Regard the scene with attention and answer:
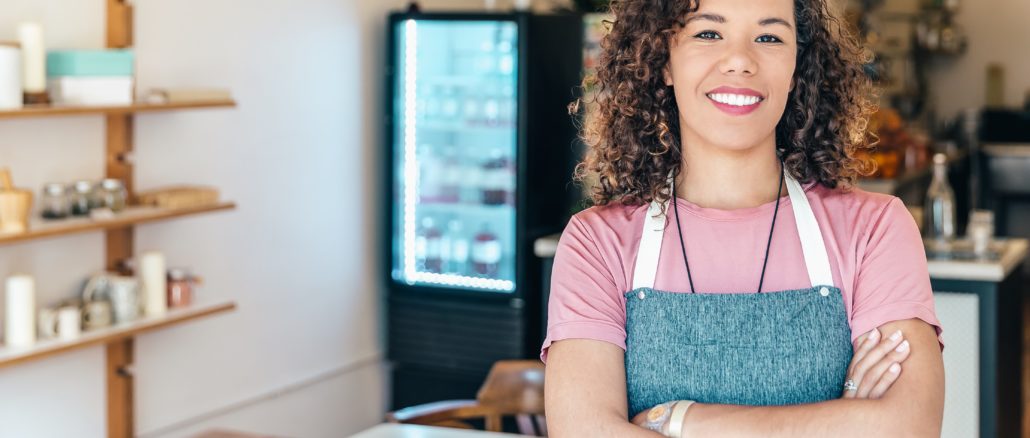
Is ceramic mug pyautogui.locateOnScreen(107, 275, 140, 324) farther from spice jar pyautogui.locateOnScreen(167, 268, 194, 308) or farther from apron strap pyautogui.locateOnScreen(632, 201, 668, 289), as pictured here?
apron strap pyautogui.locateOnScreen(632, 201, 668, 289)

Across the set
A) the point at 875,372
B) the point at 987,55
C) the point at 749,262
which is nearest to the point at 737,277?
the point at 749,262

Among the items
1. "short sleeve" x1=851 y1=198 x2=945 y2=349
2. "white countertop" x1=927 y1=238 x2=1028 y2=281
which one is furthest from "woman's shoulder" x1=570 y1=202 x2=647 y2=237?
"white countertop" x1=927 y1=238 x2=1028 y2=281

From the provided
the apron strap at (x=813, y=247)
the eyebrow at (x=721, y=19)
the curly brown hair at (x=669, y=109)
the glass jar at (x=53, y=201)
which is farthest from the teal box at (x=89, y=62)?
the apron strap at (x=813, y=247)

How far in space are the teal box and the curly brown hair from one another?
1.95 m

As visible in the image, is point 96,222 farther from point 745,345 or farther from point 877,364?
point 877,364

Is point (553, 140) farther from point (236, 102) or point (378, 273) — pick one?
point (236, 102)

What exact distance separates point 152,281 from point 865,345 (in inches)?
99.8

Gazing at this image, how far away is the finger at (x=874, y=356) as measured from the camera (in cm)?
166

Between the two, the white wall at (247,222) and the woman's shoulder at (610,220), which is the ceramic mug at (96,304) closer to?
the white wall at (247,222)

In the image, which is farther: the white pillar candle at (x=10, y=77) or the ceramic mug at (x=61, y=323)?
the ceramic mug at (x=61, y=323)

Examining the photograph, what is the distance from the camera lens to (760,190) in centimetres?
181

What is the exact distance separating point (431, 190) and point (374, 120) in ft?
1.28

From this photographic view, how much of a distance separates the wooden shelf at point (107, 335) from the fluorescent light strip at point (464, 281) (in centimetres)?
138

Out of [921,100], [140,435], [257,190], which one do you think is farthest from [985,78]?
[140,435]
